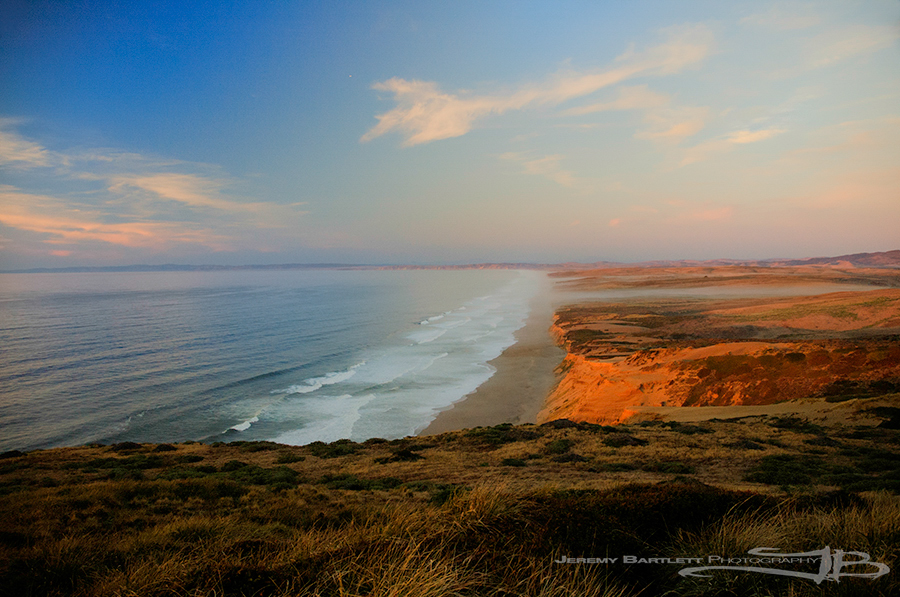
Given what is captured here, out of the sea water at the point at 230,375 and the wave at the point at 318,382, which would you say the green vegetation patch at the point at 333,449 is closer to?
the sea water at the point at 230,375

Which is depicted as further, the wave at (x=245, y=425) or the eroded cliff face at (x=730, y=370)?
the wave at (x=245, y=425)

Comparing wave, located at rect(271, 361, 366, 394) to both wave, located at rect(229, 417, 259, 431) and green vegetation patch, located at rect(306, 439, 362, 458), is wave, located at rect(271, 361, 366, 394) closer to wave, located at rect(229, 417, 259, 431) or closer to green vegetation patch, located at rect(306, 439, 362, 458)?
wave, located at rect(229, 417, 259, 431)

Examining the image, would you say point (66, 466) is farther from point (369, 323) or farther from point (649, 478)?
point (369, 323)

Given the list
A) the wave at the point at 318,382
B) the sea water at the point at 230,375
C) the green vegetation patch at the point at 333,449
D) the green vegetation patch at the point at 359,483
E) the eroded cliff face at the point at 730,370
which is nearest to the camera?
the green vegetation patch at the point at 359,483

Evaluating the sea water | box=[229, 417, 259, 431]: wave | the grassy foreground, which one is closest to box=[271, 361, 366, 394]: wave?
the sea water

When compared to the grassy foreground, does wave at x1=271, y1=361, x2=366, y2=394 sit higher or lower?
lower

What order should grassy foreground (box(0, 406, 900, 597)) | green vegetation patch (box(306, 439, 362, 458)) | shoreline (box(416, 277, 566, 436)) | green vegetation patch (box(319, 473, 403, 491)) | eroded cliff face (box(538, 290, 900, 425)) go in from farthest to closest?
1. shoreline (box(416, 277, 566, 436))
2. eroded cliff face (box(538, 290, 900, 425))
3. green vegetation patch (box(306, 439, 362, 458))
4. green vegetation patch (box(319, 473, 403, 491))
5. grassy foreground (box(0, 406, 900, 597))

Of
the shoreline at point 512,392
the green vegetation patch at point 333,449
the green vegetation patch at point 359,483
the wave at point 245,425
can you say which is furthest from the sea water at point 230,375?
the green vegetation patch at point 359,483

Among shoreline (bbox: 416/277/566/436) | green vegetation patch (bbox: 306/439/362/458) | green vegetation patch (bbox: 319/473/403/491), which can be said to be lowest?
shoreline (bbox: 416/277/566/436)
